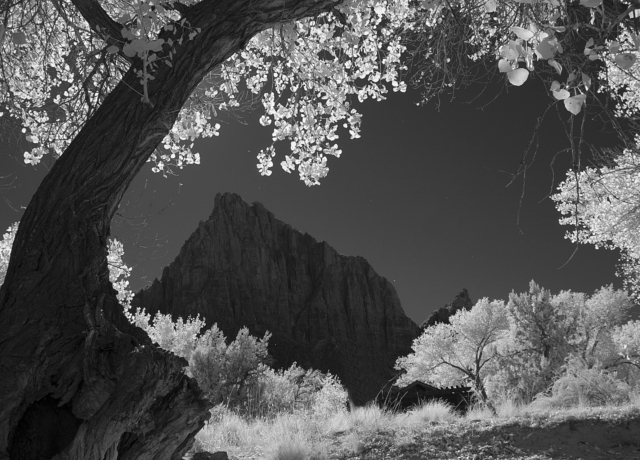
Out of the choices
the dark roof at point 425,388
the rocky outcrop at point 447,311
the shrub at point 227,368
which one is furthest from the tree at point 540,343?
the rocky outcrop at point 447,311

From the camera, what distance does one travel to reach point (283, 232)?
11856 cm

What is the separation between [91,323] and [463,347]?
27.4m

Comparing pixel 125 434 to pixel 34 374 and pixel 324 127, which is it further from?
pixel 324 127

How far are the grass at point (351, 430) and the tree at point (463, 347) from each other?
1813 cm

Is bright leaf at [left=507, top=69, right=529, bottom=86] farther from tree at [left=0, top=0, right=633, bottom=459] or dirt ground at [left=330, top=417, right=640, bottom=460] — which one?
dirt ground at [left=330, top=417, right=640, bottom=460]

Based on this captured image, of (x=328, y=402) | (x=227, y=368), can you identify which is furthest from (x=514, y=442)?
(x=227, y=368)

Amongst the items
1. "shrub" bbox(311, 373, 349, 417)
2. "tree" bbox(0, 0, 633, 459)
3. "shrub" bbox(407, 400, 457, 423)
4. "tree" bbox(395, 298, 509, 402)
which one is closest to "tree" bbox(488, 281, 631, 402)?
"tree" bbox(395, 298, 509, 402)

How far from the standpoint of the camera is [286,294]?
103438 mm

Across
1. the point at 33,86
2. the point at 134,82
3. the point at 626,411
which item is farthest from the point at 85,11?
the point at 626,411

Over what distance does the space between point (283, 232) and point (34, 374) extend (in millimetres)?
116809

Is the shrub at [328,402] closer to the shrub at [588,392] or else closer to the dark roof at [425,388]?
the dark roof at [425,388]

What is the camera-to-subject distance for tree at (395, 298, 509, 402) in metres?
26.2

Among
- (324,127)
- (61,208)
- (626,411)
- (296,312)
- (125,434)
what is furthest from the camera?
(296,312)

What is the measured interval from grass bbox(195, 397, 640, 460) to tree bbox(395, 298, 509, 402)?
18.1 metres
